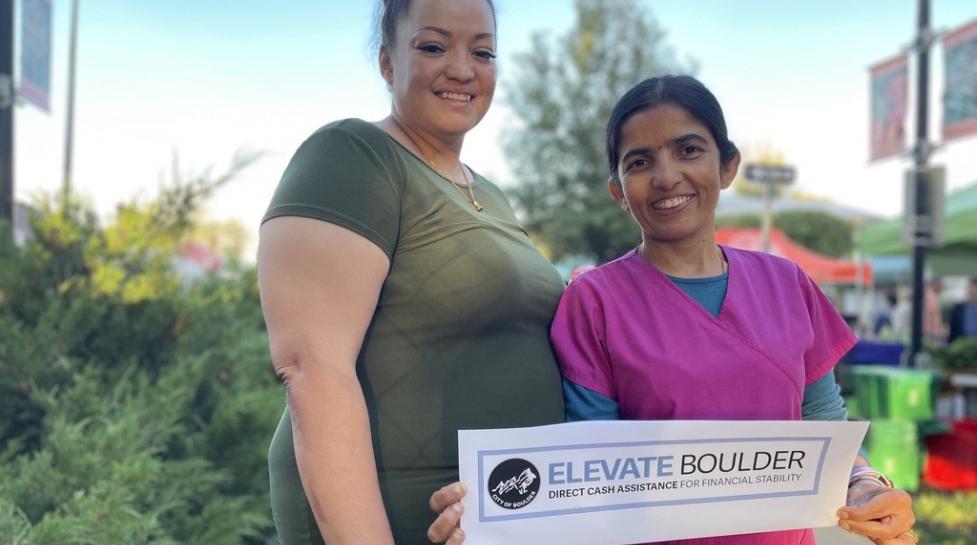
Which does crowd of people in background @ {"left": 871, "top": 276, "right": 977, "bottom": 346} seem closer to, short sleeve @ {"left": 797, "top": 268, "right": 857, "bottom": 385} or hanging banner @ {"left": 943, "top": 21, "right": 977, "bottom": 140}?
hanging banner @ {"left": 943, "top": 21, "right": 977, "bottom": 140}

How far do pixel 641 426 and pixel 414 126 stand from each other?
0.73 metres

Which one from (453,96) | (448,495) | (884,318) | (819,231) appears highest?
(819,231)

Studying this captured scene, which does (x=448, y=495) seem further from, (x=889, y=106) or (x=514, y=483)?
(x=889, y=106)

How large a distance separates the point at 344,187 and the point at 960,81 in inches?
276

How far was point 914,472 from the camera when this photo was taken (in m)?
6.07

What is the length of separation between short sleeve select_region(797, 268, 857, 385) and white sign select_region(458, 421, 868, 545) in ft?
0.60

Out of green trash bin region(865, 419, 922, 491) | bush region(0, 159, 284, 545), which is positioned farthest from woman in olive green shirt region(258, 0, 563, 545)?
green trash bin region(865, 419, 922, 491)

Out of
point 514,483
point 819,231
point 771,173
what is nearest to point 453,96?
point 514,483

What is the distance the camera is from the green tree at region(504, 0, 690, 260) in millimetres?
25797

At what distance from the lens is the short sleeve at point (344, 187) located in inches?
50.3

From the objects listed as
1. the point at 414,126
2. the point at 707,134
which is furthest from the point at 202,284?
the point at 707,134

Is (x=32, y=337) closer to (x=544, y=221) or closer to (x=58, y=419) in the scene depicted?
(x=58, y=419)

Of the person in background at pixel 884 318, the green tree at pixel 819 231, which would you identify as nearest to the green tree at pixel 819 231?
the green tree at pixel 819 231

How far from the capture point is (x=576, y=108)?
2609cm
